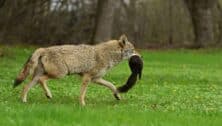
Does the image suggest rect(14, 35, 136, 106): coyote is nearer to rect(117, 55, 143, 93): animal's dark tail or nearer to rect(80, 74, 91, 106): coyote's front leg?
rect(80, 74, 91, 106): coyote's front leg

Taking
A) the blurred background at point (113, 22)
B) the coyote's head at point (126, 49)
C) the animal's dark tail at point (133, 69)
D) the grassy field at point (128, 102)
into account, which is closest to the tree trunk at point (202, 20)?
the blurred background at point (113, 22)

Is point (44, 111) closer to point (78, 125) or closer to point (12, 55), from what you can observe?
point (78, 125)

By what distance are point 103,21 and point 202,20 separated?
710 centimetres

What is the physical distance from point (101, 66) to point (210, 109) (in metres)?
2.58

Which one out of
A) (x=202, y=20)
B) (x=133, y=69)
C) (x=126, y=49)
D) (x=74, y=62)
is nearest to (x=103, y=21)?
(x=202, y=20)

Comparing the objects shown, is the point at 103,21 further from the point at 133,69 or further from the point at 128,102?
the point at 128,102

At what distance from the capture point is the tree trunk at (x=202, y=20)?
4159cm

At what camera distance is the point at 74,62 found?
47.8ft

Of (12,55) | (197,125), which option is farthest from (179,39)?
(197,125)

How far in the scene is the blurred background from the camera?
129 feet

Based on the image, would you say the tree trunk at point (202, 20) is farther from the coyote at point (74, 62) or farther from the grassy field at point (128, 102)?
the coyote at point (74, 62)

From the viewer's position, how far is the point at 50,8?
131 feet

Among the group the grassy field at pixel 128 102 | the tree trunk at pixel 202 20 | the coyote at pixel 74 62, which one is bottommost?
the tree trunk at pixel 202 20

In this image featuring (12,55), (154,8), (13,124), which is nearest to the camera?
(13,124)
